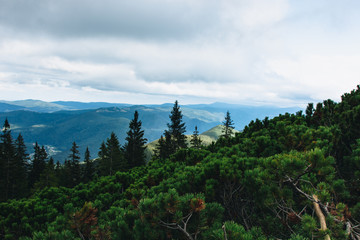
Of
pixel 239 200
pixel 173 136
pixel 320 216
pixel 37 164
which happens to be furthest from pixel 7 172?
pixel 320 216

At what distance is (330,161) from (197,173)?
2984 millimetres

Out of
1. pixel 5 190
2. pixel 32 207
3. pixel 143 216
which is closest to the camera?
pixel 143 216

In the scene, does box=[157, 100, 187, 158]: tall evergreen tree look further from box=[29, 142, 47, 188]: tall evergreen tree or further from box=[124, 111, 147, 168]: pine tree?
box=[29, 142, 47, 188]: tall evergreen tree

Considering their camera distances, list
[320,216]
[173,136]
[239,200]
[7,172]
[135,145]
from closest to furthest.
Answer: [320,216] → [239,200] → [7,172] → [135,145] → [173,136]

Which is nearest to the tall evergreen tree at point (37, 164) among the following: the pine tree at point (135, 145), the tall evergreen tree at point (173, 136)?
the pine tree at point (135, 145)

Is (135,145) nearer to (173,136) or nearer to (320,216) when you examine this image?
(173,136)

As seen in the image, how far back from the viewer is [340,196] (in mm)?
4133

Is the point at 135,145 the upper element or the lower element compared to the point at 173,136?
lower

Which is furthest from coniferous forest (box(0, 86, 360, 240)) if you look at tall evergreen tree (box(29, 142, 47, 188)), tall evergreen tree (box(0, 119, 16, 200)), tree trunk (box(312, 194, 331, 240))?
tall evergreen tree (box(29, 142, 47, 188))

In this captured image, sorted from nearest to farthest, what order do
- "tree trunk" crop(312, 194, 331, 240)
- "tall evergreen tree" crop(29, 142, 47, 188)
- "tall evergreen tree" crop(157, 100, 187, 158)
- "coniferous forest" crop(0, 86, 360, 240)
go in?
"tree trunk" crop(312, 194, 331, 240), "coniferous forest" crop(0, 86, 360, 240), "tall evergreen tree" crop(157, 100, 187, 158), "tall evergreen tree" crop(29, 142, 47, 188)

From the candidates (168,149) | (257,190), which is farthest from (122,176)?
(168,149)

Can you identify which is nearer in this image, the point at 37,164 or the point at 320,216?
the point at 320,216

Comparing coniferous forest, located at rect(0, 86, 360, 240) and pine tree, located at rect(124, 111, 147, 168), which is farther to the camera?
pine tree, located at rect(124, 111, 147, 168)

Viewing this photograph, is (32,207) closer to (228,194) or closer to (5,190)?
(228,194)
